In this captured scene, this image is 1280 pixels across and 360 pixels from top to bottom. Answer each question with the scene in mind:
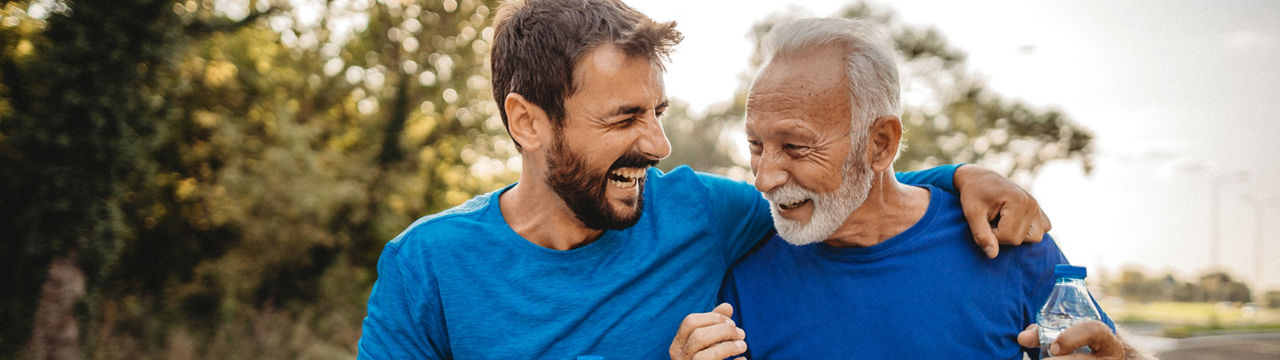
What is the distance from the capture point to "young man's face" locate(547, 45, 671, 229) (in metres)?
2.32

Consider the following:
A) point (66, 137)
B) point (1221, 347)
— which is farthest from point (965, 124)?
point (66, 137)

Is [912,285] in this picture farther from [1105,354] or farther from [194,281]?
[194,281]

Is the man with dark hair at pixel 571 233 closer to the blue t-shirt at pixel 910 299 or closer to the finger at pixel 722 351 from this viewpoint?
the blue t-shirt at pixel 910 299

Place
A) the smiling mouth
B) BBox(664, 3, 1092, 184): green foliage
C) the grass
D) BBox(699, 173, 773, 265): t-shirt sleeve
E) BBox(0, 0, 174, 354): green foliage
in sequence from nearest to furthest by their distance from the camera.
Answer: the smiling mouth < BBox(699, 173, 773, 265): t-shirt sleeve < BBox(0, 0, 174, 354): green foliage < BBox(664, 3, 1092, 184): green foliage < the grass

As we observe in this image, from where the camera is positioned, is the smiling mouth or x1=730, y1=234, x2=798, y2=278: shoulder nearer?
the smiling mouth

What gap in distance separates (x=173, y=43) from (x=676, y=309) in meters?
11.7

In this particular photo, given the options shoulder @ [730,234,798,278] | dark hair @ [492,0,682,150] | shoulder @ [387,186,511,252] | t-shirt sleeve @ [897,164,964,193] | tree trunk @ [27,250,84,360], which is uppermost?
dark hair @ [492,0,682,150]

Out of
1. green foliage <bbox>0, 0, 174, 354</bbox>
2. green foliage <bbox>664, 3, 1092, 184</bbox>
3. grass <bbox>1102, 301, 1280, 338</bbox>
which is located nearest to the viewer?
green foliage <bbox>0, 0, 174, 354</bbox>

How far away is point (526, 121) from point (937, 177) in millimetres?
1478

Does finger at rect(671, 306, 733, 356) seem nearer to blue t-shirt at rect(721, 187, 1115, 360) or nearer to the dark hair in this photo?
blue t-shirt at rect(721, 187, 1115, 360)

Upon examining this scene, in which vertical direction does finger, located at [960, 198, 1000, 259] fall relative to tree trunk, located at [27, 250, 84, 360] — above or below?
above

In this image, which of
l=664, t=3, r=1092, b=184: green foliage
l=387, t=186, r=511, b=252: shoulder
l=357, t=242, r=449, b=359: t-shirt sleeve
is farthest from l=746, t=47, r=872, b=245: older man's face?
l=664, t=3, r=1092, b=184: green foliage

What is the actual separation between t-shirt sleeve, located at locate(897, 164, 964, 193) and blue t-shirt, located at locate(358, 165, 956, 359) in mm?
848

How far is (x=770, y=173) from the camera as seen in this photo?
229 centimetres
